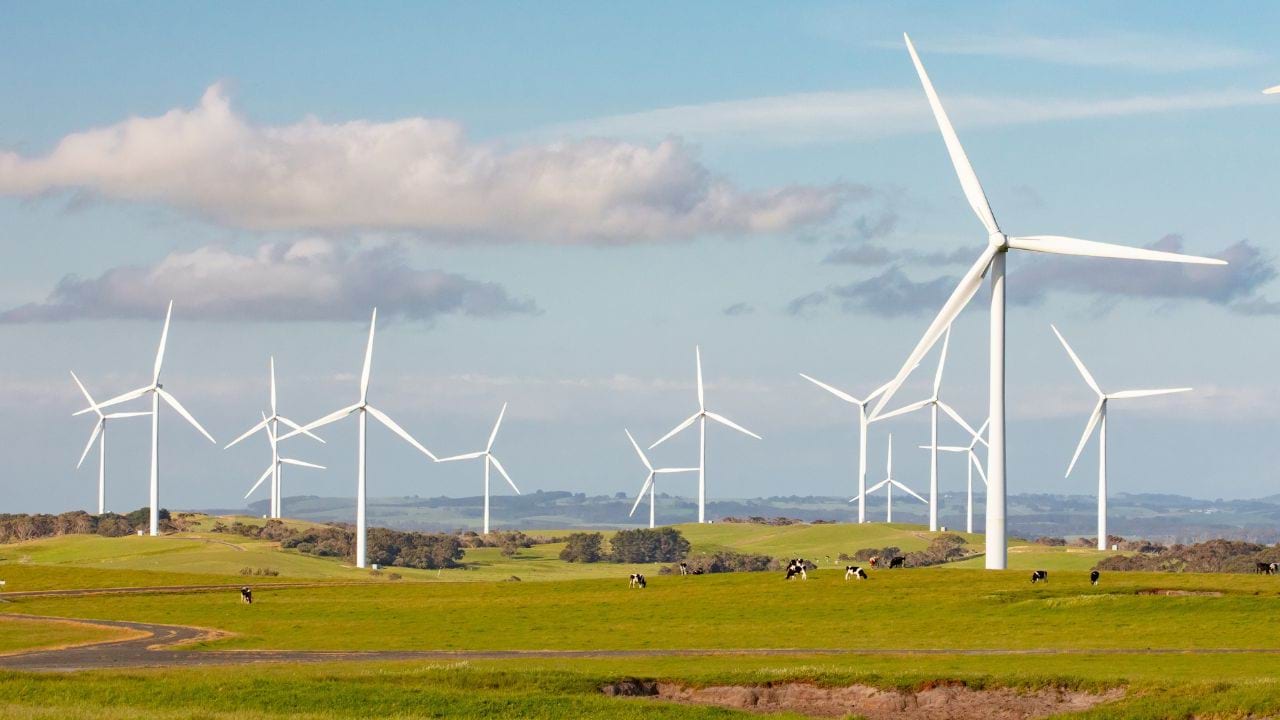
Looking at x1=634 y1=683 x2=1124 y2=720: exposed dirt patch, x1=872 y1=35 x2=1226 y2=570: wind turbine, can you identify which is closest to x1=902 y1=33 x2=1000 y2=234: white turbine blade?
x1=872 y1=35 x2=1226 y2=570: wind turbine

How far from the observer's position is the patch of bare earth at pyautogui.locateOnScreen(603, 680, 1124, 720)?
44562mm

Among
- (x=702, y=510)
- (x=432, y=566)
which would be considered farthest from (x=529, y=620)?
(x=702, y=510)

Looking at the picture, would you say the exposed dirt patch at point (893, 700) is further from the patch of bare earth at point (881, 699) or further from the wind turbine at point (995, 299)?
the wind turbine at point (995, 299)

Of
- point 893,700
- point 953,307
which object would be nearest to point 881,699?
point 893,700

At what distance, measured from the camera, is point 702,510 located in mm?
167750

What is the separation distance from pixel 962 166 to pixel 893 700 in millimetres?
43848

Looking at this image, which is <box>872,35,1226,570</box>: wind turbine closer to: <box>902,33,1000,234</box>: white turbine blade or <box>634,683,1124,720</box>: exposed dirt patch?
<box>902,33,1000,234</box>: white turbine blade

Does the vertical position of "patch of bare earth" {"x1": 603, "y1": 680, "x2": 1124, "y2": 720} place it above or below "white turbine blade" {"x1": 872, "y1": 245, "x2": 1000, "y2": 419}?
below

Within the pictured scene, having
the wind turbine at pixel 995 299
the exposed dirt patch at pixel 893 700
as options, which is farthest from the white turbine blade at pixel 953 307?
the exposed dirt patch at pixel 893 700

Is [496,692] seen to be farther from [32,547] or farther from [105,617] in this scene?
[32,547]

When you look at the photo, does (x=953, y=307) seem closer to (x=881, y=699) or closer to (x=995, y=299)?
(x=995, y=299)

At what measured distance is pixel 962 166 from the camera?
84438mm

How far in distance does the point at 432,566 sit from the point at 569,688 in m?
99.3

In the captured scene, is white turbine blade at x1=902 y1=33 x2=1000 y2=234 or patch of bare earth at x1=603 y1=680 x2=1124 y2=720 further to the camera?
white turbine blade at x1=902 y1=33 x2=1000 y2=234
